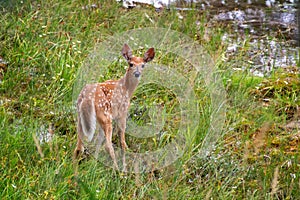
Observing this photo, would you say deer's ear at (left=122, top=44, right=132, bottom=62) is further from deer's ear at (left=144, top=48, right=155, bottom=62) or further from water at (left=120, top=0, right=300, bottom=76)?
water at (left=120, top=0, right=300, bottom=76)

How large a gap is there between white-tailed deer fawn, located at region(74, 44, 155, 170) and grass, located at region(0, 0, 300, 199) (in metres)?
0.21

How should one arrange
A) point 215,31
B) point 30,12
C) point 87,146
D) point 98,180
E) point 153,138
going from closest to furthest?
point 98,180
point 87,146
point 153,138
point 30,12
point 215,31

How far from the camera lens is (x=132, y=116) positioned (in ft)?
17.7

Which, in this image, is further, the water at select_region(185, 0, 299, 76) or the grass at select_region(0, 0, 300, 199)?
the water at select_region(185, 0, 299, 76)

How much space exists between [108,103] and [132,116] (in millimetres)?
938

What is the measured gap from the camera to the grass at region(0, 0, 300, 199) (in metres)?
4.31

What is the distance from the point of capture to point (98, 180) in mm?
4316

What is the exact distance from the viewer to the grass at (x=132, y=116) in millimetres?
4312

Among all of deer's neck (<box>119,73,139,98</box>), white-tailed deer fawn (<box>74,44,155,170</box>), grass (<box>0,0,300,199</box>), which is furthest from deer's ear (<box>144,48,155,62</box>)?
grass (<box>0,0,300,199</box>)

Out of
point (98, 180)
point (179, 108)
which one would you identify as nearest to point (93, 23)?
point (179, 108)

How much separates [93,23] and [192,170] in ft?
8.89

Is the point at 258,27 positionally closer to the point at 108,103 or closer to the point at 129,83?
the point at 129,83

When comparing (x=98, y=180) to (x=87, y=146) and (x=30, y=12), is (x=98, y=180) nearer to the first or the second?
(x=87, y=146)

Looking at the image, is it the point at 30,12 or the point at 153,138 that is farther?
the point at 30,12
